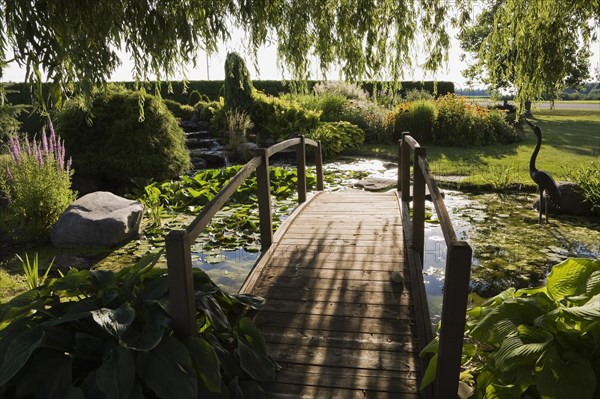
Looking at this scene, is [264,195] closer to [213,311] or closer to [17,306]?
[213,311]

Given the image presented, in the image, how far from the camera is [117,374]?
215cm

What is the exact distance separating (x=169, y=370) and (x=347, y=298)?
1770 millimetres

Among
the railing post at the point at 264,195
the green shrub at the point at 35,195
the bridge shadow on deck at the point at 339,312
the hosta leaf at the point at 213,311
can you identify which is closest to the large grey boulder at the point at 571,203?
the bridge shadow on deck at the point at 339,312

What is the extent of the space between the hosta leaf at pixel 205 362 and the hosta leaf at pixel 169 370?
0.10m

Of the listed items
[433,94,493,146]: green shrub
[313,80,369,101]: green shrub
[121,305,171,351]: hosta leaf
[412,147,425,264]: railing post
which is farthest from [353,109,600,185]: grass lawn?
[121,305,171,351]: hosta leaf

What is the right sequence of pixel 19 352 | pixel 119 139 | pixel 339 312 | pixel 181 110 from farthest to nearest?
A: pixel 181 110 < pixel 119 139 < pixel 339 312 < pixel 19 352

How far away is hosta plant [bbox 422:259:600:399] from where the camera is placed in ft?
6.63

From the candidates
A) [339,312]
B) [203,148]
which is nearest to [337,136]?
[203,148]

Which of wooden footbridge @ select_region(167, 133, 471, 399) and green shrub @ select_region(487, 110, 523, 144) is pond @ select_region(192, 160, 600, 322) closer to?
wooden footbridge @ select_region(167, 133, 471, 399)

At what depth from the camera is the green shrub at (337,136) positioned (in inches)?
530

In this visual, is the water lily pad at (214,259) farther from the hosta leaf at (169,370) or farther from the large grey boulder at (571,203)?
the large grey boulder at (571,203)

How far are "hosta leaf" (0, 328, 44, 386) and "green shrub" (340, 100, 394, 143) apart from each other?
13654 mm

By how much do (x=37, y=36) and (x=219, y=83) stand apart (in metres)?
21.8

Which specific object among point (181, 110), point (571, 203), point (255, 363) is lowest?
point (571, 203)
